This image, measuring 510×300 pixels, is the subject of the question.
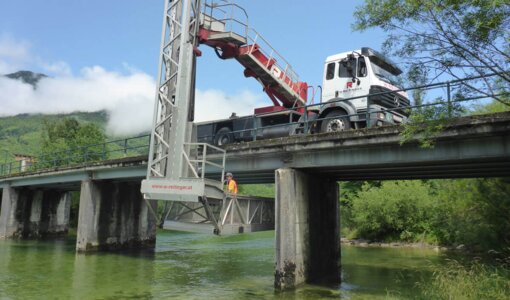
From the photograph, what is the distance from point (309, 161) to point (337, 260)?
5.21m

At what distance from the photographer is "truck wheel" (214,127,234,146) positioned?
18250mm

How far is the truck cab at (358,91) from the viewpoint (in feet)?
46.9

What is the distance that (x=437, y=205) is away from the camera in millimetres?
28906

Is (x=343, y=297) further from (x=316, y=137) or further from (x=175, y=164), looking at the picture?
(x=175, y=164)

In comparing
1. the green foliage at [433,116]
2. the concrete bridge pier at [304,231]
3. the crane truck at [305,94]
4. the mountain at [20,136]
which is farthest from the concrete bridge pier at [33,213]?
the mountain at [20,136]

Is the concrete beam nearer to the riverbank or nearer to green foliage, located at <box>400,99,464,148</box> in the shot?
the riverbank

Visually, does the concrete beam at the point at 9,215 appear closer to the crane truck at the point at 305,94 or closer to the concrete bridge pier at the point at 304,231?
the crane truck at the point at 305,94

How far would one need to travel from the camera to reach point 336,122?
14.5 metres

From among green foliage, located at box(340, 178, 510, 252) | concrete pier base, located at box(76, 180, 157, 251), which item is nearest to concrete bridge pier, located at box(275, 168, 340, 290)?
green foliage, located at box(340, 178, 510, 252)

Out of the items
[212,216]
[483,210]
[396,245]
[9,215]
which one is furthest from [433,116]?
[9,215]

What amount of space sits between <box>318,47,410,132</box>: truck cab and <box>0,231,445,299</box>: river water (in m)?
5.55

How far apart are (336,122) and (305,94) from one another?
4626 mm

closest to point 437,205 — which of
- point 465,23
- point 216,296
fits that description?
point 216,296

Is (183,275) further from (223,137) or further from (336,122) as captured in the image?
(336,122)
